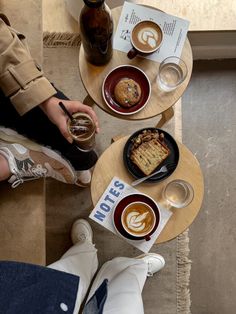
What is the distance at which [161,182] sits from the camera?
4.27ft

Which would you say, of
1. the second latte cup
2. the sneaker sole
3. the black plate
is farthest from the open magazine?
the sneaker sole

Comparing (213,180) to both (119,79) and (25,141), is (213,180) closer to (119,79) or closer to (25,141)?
(119,79)

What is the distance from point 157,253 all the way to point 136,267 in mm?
236

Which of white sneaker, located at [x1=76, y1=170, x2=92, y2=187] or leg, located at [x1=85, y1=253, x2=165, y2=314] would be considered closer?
leg, located at [x1=85, y1=253, x2=165, y2=314]

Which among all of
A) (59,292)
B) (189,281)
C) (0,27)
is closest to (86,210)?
(189,281)

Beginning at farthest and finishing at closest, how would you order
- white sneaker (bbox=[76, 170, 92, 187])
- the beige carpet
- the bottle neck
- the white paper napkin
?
the beige carpet < white sneaker (bbox=[76, 170, 92, 187]) < the white paper napkin < the bottle neck

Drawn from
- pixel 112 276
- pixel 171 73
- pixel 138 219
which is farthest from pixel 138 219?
pixel 171 73

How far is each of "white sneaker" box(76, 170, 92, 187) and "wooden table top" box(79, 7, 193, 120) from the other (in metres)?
0.26

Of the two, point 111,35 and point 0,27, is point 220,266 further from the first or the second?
point 0,27

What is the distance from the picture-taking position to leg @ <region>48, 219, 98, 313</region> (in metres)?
1.30

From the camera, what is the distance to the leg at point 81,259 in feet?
4.27

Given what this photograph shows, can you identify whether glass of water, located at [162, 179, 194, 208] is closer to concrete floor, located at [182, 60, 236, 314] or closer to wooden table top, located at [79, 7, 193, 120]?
wooden table top, located at [79, 7, 193, 120]

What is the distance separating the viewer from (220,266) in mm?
1662

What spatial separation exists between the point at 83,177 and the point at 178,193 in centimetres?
38
